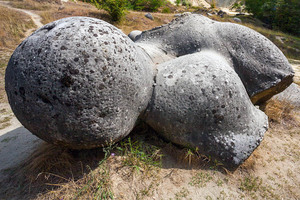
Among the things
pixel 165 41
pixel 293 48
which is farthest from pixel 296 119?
pixel 293 48

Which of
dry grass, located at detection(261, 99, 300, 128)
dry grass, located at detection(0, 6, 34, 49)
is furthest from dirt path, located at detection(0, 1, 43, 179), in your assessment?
dry grass, located at detection(0, 6, 34, 49)

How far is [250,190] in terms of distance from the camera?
2010 millimetres

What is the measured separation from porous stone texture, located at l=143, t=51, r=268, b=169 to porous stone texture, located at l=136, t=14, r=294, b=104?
0.72 meters

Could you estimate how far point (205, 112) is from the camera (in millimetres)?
2041

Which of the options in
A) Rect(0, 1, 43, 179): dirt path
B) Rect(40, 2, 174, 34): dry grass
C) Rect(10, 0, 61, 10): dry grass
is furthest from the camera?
Rect(10, 0, 61, 10): dry grass

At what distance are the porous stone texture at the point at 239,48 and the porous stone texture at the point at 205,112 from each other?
0.72 meters

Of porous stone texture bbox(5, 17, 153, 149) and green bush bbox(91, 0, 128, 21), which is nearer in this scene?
porous stone texture bbox(5, 17, 153, 149)

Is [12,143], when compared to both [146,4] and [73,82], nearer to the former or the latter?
[73,82]

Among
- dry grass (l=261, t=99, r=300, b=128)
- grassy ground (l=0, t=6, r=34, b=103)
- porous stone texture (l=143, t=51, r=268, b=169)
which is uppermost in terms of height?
porous stone texture (l=143, t=51, r=268, b=169)

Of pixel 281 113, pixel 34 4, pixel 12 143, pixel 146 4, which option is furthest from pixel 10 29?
pixel 146 4

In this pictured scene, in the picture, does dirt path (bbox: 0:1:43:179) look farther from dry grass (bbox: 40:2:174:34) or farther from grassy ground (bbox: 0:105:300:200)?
dry grass (bbox: 40:2:174:34)

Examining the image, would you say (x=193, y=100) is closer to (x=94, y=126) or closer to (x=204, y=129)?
(x=204, y=129)

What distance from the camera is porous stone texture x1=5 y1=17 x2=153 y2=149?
1487 mm

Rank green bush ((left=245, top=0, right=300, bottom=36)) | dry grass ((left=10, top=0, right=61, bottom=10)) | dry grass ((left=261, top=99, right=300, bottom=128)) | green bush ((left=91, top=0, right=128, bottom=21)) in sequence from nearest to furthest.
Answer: dry grass ((left=261, top=99, right=300, bottom=128)), green bush ((left=91, top=0, right=128, bottom=21)), dry grass ((left=10, top=0, right=61, bottom=10)), green bush ((left=245, top=0, right=300, bottom=36))
